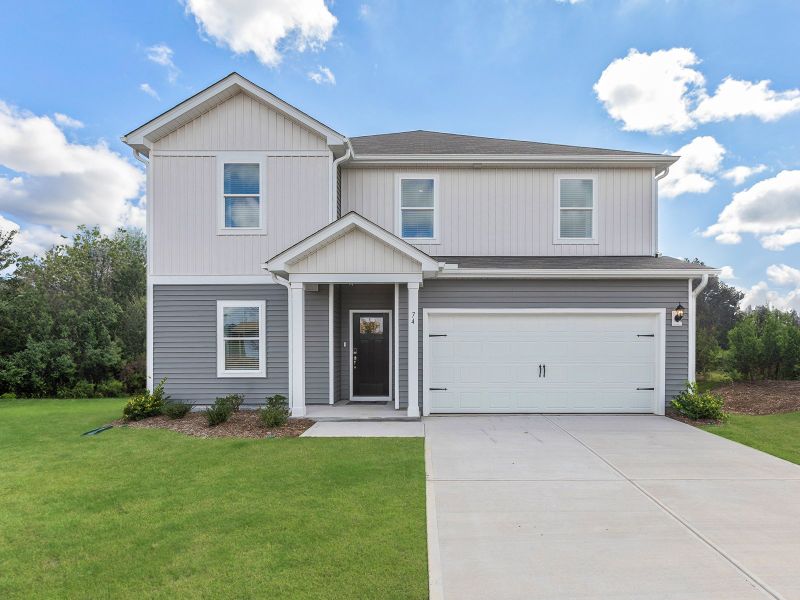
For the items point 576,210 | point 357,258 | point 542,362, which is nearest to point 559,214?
point 576,210

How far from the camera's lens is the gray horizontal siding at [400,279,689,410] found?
356 inches

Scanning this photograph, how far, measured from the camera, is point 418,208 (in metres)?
10.2

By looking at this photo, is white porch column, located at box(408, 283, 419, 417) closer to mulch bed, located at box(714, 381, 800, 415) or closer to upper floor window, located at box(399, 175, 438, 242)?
upper floor window, located at box(399, 175, 438, 242)

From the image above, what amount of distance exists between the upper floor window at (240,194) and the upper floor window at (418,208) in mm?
3245

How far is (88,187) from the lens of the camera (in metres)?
20.5

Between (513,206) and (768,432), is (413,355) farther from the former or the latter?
(768,432)

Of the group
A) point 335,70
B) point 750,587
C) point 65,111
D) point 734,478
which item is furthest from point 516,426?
point 65,111

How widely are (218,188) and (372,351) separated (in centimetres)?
500

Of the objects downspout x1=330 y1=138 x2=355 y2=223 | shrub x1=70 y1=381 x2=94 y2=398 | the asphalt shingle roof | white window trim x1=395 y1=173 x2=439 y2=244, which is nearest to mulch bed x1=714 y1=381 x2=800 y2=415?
the asphalt shingle roof

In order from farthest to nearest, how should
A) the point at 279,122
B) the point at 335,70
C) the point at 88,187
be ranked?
the point at 88,187 → the point at 335,70 → the point at 279,122

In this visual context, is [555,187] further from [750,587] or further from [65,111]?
[65,111]

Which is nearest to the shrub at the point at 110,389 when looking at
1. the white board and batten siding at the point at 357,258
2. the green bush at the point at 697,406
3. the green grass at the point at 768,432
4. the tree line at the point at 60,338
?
the tree line at the point at 60,338

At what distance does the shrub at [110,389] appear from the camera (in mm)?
14595

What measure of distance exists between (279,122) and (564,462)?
8620mm
